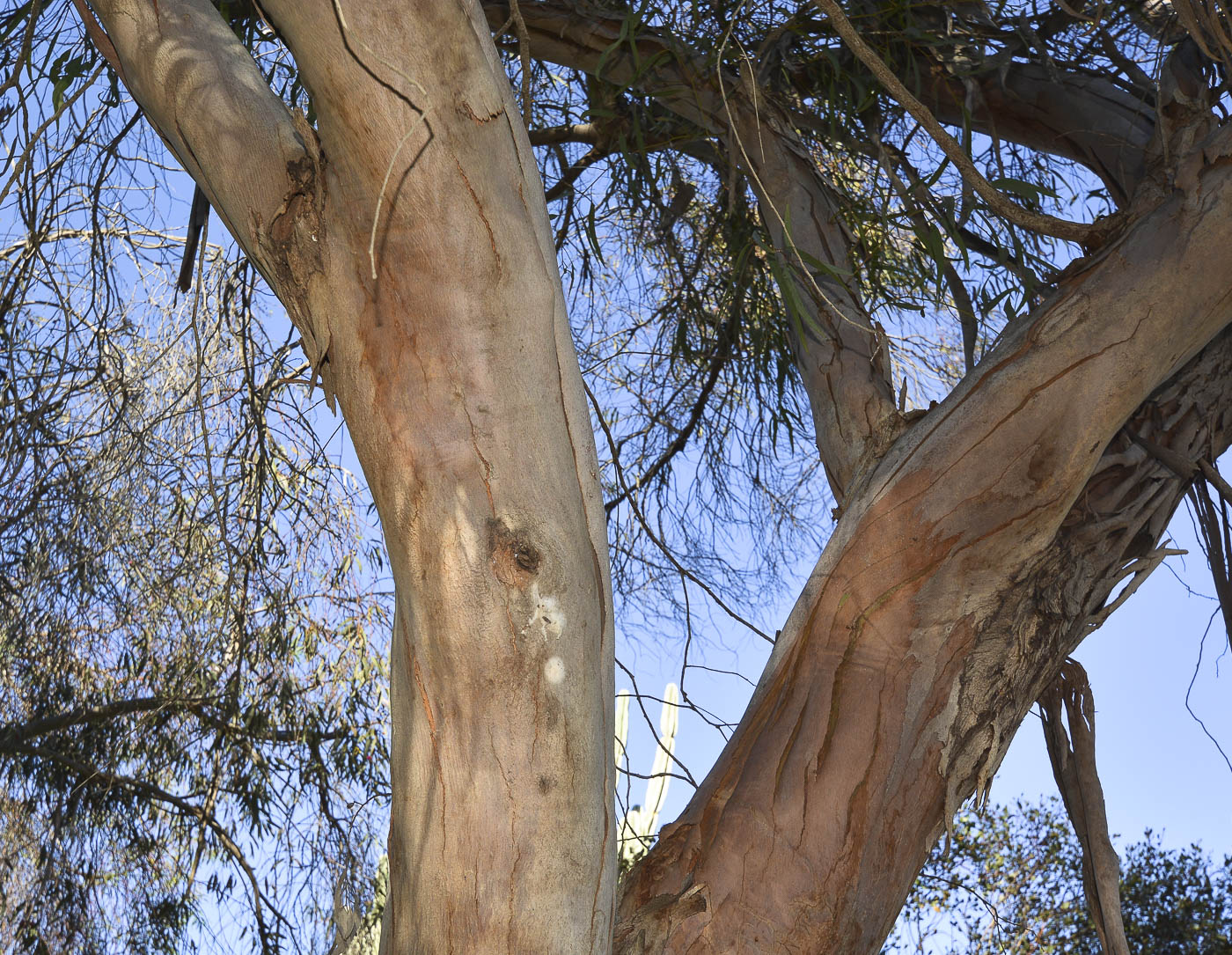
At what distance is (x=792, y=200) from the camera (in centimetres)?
162

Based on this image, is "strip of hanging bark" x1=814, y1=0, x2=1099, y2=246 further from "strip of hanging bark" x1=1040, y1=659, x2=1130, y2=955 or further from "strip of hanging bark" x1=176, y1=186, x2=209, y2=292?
"strip of hanging bark" x1=176, y1=186, x2=209, y2=292

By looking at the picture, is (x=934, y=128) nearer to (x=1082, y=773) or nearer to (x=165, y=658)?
(x=1082, y=773)

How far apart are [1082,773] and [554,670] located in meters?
0.84

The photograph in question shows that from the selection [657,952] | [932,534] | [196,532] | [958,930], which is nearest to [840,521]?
[932,534]

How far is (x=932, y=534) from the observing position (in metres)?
1.08

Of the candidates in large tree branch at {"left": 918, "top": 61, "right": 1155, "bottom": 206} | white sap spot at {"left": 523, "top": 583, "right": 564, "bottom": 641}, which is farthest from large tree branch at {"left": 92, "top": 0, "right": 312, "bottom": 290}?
large tree branch at {"left": 918, "top": 61, "right": 1155, "bottom": 206}

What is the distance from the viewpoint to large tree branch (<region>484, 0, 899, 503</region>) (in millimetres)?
1427

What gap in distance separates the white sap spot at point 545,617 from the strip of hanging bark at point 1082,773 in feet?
2.56

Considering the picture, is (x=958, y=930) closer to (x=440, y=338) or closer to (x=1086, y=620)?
(x=1086, y=620)

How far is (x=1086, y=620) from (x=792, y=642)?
1.14 feet

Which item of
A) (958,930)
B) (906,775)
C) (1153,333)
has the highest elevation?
(958,930)

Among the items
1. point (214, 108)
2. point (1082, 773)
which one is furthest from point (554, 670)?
point (1082, 773)

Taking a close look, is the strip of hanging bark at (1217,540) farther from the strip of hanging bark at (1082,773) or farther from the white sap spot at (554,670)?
the white sap spot at (554,670)

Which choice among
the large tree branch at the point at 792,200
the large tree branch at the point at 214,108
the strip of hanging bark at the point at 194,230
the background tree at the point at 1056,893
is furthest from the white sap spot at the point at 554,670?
the background tree at the point at 1056,893
